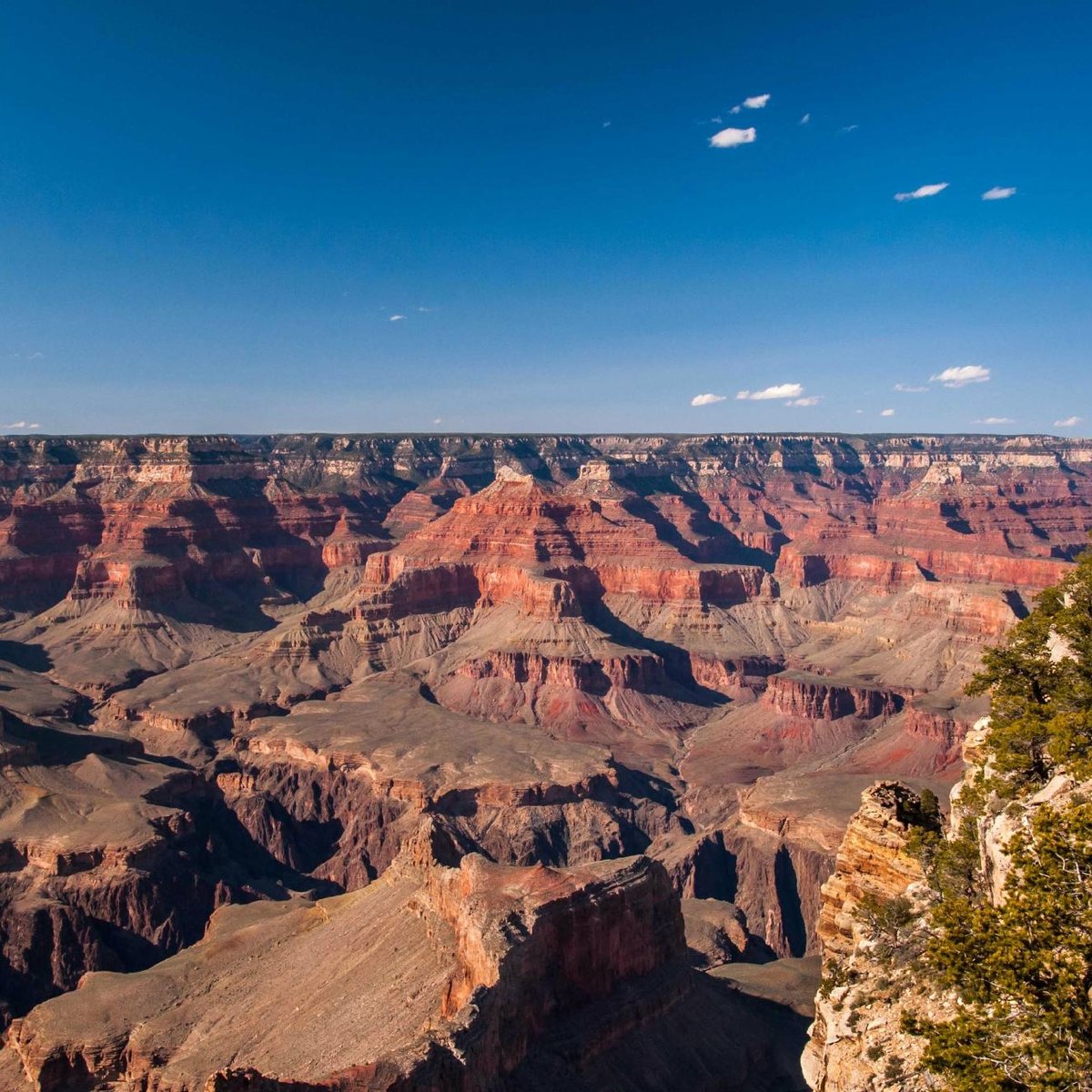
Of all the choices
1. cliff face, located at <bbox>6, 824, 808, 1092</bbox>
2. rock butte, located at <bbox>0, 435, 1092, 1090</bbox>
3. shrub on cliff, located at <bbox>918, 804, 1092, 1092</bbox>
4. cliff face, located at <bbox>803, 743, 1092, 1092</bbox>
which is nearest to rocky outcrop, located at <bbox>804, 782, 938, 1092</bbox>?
cliff face, located at <bbox>803, 743, 1092, 1092</bbox>

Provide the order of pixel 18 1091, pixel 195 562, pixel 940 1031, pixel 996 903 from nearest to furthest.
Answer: pixel 940 1031
pixel 996 903
pixel 18 1091
pixel 195 562

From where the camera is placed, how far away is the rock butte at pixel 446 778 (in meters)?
43.2

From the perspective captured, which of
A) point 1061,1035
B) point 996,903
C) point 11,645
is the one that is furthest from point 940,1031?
point 11,645

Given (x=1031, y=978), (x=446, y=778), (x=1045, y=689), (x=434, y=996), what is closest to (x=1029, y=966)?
(x=1031, y=978)

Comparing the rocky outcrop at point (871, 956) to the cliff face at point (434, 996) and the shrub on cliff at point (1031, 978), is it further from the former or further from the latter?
the cliff face at point (434, 996)

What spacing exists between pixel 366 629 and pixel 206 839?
65.4 meters

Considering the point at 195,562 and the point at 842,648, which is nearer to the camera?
the point at 842,648

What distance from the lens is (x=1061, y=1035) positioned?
13398mm

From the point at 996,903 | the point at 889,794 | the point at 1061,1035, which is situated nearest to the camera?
the point at 1061,1035

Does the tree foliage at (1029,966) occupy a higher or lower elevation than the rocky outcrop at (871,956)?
higher

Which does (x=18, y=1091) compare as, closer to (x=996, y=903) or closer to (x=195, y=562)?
(x=996, y=903)

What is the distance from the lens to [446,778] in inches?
3829

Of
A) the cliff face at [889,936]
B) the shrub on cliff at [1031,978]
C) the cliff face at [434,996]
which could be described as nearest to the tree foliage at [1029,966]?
the shrub on cliff at [1031,978]

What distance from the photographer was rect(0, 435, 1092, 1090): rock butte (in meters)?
43.2
